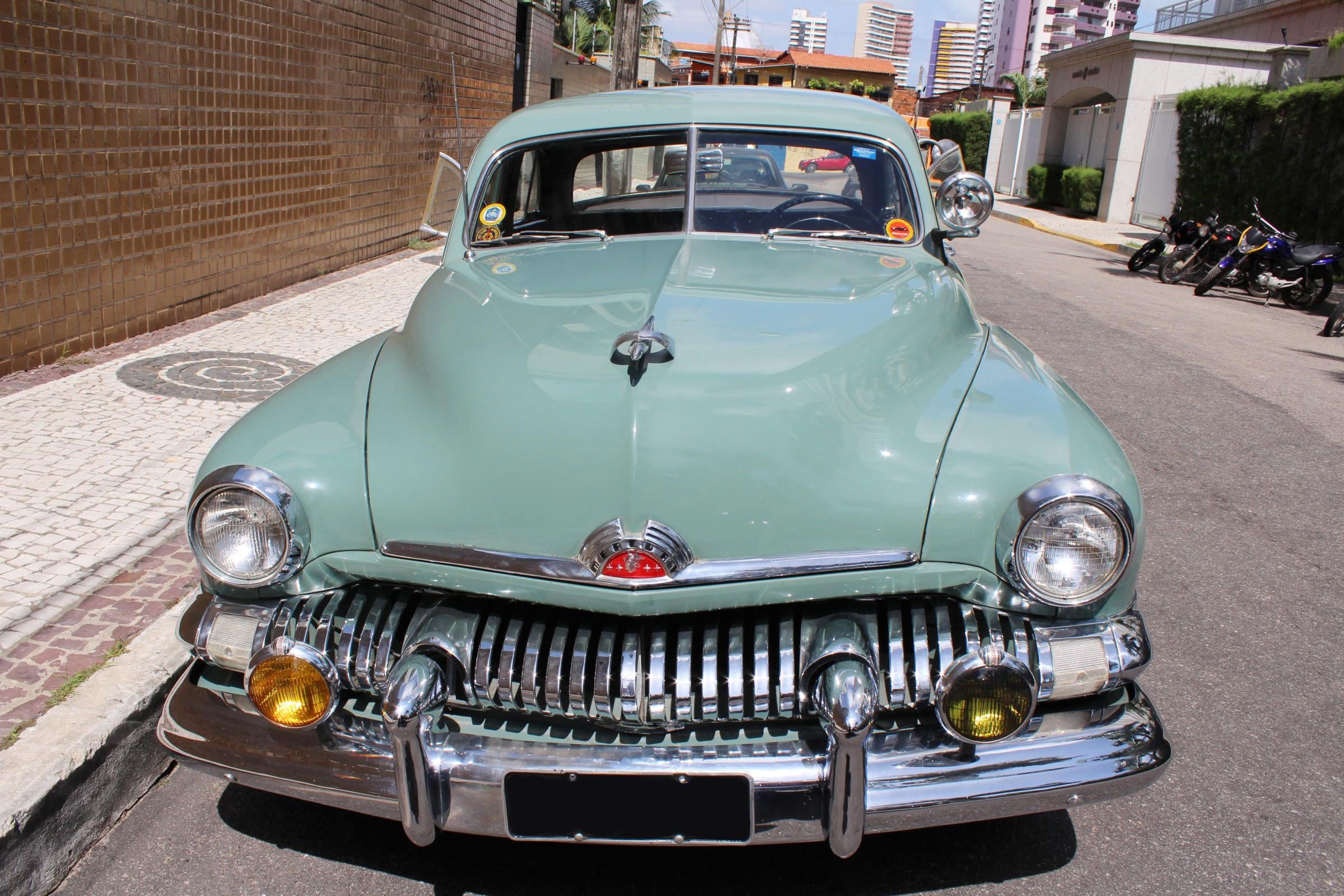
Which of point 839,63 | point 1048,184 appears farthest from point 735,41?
point 1048,184

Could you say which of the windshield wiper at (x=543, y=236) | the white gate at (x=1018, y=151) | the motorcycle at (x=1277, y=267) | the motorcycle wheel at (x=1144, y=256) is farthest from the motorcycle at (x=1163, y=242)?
the white gate at (x=1018, y=151)

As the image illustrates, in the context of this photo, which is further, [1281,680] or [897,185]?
[897,185]

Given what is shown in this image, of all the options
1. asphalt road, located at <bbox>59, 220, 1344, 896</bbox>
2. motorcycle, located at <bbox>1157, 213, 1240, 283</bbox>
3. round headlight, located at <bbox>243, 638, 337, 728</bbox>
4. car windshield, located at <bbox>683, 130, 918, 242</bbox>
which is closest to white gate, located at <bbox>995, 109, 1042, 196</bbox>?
motorcycle, located at <bbox>1157, 213, 1240, 283</bbox>

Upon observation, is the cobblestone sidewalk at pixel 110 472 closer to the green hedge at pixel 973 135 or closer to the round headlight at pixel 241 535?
the round headlight at pixel 241 535

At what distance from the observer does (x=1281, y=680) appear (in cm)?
317

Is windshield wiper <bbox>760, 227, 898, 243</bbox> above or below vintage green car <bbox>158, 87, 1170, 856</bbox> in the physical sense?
above

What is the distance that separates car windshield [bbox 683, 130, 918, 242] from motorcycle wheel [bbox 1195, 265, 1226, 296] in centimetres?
1076

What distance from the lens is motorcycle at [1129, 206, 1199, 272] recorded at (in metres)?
14.2

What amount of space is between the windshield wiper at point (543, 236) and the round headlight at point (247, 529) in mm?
1558

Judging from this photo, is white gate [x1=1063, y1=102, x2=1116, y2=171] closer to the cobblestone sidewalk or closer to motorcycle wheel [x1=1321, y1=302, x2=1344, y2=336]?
motorcycle wheel [x1=1321, y1=302, x2=1344, y2=336]

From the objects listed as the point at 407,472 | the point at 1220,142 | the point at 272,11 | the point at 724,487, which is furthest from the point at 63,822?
the point at 1220,142

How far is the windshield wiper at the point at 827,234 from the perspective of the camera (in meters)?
3.28

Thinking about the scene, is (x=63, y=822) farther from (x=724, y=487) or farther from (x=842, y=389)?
(x=842, y=389)

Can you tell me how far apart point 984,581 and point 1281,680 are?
5.93 feet
